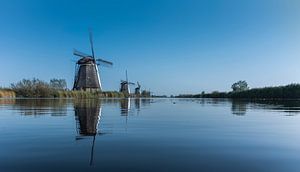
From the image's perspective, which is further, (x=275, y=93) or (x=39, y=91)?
(x=275, y=93)

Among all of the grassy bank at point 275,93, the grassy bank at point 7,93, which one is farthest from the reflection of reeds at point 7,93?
the grassy bank at point 275,93

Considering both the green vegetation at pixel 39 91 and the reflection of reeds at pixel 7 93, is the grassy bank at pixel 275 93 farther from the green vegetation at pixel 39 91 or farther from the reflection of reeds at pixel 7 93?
the reflection of reeds at pixel 7 93

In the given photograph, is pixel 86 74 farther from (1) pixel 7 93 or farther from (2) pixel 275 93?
(2) pixel 275 93

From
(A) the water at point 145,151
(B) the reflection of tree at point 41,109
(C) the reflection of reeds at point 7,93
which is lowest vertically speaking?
(A) the water at point 145,151

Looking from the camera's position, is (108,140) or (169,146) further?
(108,140)

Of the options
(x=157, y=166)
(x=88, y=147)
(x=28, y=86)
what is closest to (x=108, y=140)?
(x=88, y=147)

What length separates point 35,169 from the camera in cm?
558

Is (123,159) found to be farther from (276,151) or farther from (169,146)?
(276,151)

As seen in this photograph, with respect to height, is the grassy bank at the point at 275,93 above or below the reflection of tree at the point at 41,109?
above

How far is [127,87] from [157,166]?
11060 cm

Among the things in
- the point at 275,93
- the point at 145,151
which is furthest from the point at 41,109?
the point at 275,93

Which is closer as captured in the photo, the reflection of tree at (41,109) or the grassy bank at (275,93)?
the reflection of tree at (41,109)

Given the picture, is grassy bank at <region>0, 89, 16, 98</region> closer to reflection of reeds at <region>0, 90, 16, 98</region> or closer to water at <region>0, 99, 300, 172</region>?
reflection of reeds at <region>0, 90, 16, 98</region>

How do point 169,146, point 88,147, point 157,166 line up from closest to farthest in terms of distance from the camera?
point 157,166
point 88,147
point 169,146
